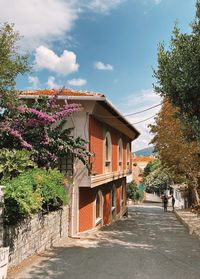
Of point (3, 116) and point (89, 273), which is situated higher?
point (3, 116)

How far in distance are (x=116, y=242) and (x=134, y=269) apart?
14.4ft

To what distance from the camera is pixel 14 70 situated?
10.2m

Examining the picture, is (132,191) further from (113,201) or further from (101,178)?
(101,178)

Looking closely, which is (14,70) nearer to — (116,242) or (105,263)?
(105,263)

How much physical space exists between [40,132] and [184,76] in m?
5.44

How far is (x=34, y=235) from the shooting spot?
9.38 m

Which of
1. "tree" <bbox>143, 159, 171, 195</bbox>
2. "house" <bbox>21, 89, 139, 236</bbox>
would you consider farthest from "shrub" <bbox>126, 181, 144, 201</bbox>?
"house" <bbox>21, 89, 139, 236</bbox>

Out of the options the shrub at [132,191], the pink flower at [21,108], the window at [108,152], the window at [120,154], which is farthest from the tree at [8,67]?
the shrub at [132,191]

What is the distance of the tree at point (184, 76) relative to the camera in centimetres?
1062

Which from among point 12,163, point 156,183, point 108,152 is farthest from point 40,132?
point 156,183

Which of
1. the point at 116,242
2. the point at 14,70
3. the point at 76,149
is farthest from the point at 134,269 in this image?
the point at 14,70

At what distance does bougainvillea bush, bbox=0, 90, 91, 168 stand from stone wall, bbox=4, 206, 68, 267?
2.21m

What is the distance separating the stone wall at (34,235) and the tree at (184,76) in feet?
18.2

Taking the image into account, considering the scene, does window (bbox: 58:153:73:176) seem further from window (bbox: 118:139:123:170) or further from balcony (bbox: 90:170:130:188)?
window (bbox: 118:139:123:170)
